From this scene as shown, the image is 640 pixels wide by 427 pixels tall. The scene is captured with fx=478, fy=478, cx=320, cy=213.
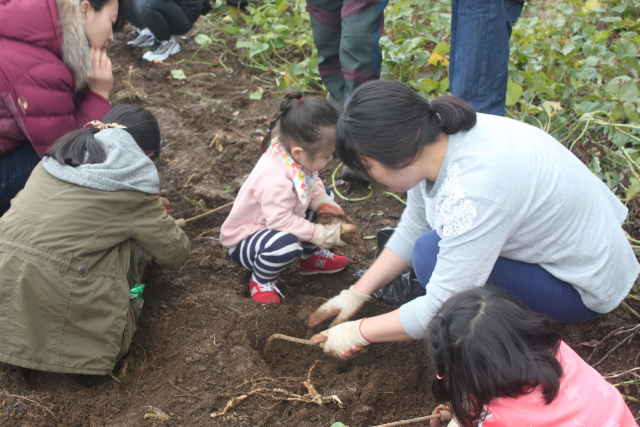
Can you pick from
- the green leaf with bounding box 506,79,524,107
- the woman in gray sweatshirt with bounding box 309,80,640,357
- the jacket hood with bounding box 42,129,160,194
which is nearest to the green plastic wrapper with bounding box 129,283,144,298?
the jacket hood with bounding box 42,129,160,194

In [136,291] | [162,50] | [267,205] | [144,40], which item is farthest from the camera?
[144,40]

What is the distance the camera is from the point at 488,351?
1077 millimetres

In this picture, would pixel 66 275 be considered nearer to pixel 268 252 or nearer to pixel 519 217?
pixel 268 252

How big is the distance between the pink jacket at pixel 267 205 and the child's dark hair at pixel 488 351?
0.89 meters

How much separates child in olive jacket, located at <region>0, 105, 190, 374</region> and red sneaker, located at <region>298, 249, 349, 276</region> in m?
0.68

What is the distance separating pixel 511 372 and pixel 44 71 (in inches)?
80.5

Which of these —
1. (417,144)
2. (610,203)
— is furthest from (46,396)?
(610,203)

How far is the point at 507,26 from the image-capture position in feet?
7.23

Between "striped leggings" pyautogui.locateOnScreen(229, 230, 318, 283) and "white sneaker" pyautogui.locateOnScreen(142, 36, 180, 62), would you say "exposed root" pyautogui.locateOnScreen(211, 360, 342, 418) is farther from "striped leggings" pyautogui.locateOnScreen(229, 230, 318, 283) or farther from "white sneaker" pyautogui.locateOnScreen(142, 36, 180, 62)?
"white sneaker" pyautogui.locateOnScreen(142, 36, 180, 62)

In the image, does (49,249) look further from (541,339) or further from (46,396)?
(541,339)

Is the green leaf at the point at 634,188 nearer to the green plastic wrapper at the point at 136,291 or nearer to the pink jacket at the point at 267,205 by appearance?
the pink jacket at the point at 267,205

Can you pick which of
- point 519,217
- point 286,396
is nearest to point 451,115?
point 519,217

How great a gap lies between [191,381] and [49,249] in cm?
64

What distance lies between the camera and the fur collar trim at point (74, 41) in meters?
2.00
